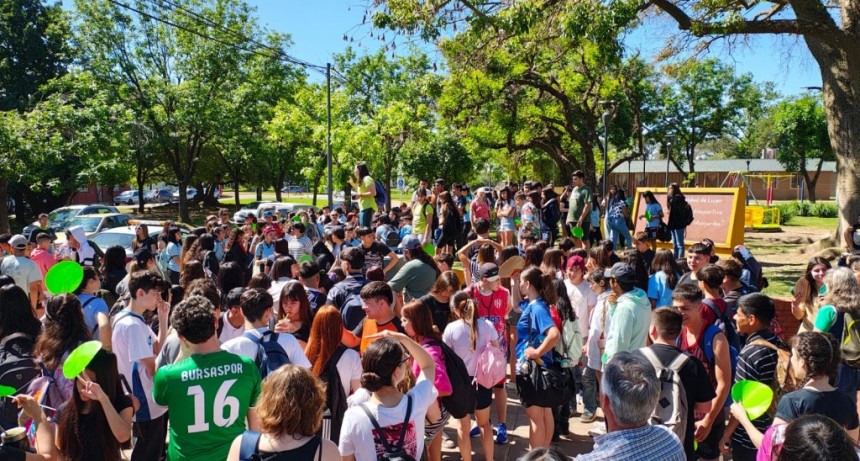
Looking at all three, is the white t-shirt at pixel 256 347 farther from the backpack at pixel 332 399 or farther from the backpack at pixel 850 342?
the backpack at pixel 850 342

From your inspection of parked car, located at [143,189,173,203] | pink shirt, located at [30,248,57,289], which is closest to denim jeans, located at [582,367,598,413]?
pink shirt, located at [30,248,57,289]

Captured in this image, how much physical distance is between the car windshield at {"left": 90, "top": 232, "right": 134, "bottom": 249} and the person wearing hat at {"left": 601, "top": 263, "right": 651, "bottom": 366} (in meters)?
11.7

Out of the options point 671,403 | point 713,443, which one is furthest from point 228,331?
point 713,443

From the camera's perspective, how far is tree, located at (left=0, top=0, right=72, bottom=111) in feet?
112

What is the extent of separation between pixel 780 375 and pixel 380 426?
97.2 inches

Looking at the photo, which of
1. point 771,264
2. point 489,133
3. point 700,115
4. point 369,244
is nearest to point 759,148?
point 700,115

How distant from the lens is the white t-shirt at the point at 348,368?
410cm

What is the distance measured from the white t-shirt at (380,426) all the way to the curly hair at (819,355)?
200 centimetres

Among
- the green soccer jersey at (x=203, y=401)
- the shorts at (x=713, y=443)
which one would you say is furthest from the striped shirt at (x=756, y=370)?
the green soccer jersey at (x=203, y=401)

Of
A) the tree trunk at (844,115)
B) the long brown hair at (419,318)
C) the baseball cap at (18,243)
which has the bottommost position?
the long brown hair at (419,318)

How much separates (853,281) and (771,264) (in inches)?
413

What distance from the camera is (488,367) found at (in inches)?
197

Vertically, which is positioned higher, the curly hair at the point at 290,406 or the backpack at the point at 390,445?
the curly hair at the point at 290,406

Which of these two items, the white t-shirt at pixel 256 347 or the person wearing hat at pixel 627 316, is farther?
the person wearing hat at pixel 627 316
